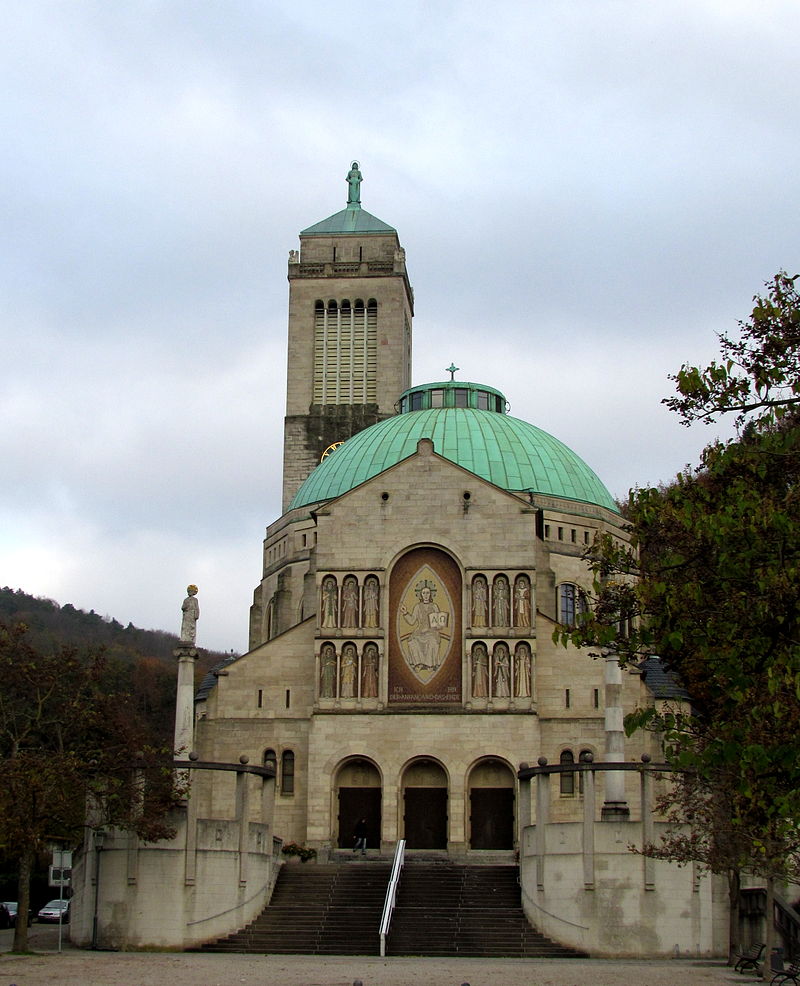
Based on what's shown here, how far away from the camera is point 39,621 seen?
5487 inches

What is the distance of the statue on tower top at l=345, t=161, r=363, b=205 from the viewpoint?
9588 centimetres

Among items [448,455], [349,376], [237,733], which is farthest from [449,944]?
[349,376]

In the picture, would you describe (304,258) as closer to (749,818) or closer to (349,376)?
(349,376)

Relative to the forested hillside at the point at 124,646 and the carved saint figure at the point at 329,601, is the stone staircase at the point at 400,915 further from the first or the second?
the forested hillside at the point at 124,646

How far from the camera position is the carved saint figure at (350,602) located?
49.9 m

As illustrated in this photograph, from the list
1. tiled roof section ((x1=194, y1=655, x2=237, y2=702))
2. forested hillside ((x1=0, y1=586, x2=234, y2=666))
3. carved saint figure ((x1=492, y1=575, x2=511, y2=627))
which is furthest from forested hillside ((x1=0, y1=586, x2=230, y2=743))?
carved saint figure ((x1=492, y1=575, x2=511, y2=627))

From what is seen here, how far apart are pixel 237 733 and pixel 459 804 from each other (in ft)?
28.4

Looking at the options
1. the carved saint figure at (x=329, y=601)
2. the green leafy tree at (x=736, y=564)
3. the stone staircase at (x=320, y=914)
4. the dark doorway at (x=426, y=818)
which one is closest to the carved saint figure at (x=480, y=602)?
the carved saint figure at (x=329, y=601)

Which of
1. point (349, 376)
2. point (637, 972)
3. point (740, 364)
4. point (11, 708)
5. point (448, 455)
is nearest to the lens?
point (740, 364)

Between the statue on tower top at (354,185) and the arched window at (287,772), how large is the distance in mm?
53171

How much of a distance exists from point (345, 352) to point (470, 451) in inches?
1059

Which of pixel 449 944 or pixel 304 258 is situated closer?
pixel 449 944

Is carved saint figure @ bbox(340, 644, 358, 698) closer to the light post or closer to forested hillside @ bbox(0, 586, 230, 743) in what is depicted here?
the light post

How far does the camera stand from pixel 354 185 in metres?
96.8
